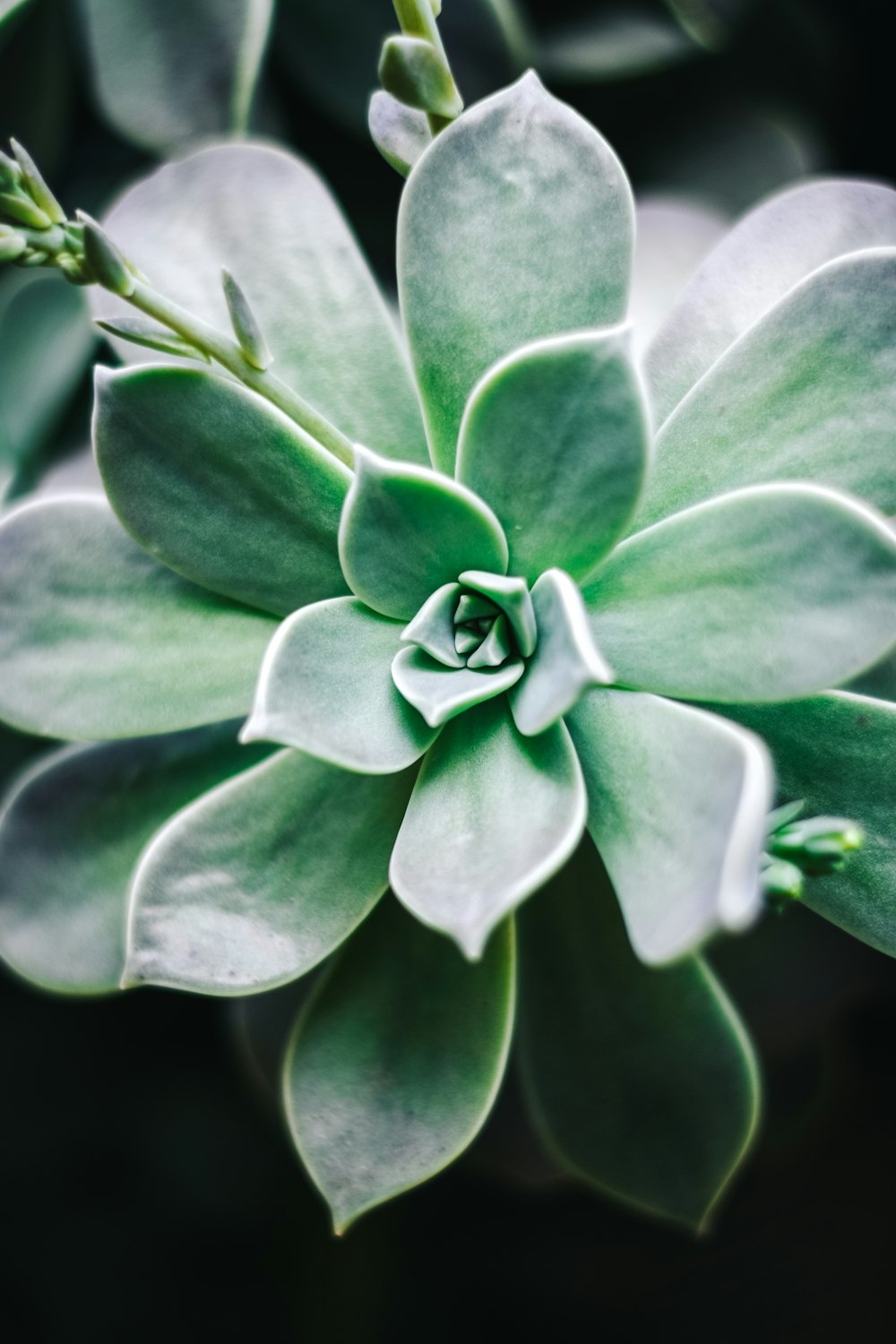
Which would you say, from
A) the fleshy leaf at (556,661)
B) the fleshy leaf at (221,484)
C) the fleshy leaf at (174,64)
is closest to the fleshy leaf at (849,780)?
the fleshy leaf at (556,661)

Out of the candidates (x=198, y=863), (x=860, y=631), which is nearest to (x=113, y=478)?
(x=198, y=863)

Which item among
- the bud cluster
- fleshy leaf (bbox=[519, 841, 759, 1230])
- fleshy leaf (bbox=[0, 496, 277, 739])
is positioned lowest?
fleshy leaf (bbox=[519, 841, 759, 1230])

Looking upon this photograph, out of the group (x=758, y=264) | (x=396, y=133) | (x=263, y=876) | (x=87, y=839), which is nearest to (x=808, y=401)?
(x=758, y=264)

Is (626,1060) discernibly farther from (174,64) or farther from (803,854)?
(174,64)

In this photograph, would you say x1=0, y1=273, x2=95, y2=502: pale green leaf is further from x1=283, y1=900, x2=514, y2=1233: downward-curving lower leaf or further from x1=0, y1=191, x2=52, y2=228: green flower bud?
x1=283, y1=900, x2=514, y2=1233: downward-curving lower leaf

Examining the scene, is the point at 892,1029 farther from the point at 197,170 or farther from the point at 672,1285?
the point at 197,170

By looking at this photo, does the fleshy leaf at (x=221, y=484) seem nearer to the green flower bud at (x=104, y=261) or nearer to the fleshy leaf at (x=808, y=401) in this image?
the green flower bud at (x=104, y=261)

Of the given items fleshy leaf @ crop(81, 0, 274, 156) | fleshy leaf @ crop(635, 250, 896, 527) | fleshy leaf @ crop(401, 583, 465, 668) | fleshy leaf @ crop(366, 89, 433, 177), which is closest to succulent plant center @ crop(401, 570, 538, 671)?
fleshy leaf @ crop(401, 583, 465, 668)
